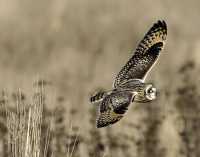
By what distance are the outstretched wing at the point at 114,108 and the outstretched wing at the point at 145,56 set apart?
422mm

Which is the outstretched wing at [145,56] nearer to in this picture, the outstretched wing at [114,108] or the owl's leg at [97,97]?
the owl's leg at [97,97]

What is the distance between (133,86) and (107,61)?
6290 millimetres

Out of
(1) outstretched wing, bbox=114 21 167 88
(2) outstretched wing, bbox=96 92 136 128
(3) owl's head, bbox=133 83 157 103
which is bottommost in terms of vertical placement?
(2) outstretched wing, bbox=96 92 136 128

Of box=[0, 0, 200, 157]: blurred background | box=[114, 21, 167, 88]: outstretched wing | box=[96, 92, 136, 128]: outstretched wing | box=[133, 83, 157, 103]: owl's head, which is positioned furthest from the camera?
box=[0, 0, 200, 157]: blurred background

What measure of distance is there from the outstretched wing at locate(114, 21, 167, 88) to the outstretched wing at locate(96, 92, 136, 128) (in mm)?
422

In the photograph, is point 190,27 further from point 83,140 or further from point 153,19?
point 83,140

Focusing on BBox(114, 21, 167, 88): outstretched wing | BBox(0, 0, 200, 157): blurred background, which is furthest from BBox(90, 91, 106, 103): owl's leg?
BBox(0, 0, 200, 157): blurred background

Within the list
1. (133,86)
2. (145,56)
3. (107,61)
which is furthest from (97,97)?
(107,61)

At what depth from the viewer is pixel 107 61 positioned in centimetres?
1277

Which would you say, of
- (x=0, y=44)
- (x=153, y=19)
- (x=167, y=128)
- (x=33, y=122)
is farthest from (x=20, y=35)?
(x=33, y=122)

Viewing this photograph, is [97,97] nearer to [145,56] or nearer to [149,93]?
[149,93]

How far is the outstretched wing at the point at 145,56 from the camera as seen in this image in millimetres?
6891

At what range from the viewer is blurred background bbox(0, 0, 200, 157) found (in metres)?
10.7

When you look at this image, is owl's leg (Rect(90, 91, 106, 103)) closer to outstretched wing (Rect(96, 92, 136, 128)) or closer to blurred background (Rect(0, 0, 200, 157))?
outstretched wing (Rect(96, 92, 136, 128))
